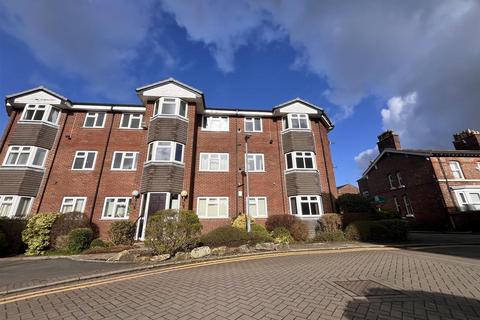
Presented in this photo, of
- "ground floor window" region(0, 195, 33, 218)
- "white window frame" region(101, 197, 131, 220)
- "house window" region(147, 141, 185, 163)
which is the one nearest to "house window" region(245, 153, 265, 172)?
"house window" region(147, 141, 185, 163)

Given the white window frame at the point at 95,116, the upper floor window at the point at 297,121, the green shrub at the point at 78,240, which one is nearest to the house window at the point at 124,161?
the white window frame at the point at 95,116

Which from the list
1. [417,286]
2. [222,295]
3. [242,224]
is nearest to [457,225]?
[242,224]

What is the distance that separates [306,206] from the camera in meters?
17.7

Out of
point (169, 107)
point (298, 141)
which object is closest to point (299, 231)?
point (298, 141)

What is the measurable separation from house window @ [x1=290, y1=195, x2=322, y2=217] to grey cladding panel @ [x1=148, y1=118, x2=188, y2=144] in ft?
33.9

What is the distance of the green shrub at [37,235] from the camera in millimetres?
12771

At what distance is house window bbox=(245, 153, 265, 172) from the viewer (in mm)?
19516

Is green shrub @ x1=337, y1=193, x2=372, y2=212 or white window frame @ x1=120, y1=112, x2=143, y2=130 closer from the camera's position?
green shrub @ x1=337, y1=193, x2=372, y2=212

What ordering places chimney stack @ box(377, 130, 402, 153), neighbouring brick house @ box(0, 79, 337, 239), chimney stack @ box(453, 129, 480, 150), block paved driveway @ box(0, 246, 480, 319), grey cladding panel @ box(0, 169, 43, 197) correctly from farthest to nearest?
chimney stack @ box(377, 130, 402, 153) < chimney stack @ box(453, 129, 480, 150) < neighbouring brick house @ box(0, 79, 337, 239) < grey cladding panel @ box(0, 169, 43, 197) < block paved driveway @ box(0, 246, 480, 319)

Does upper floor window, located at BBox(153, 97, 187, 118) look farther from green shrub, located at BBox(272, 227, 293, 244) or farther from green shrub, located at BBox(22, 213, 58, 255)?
green shrub, located at BBox(272, 227, 293, 244)

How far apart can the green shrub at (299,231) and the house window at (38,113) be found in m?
21.2

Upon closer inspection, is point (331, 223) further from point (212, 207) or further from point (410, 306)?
point (410, 306)

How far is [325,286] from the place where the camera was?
5.35 m

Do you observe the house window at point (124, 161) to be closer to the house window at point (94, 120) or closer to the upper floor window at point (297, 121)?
the house window at point (94, 120)
